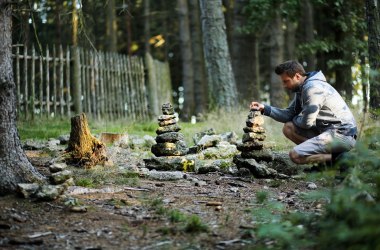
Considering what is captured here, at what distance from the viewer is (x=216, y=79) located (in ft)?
42.7

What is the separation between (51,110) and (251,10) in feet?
20.1

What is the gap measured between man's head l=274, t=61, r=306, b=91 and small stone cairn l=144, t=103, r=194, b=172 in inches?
64.3

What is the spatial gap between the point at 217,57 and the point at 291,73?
6975 millimetres

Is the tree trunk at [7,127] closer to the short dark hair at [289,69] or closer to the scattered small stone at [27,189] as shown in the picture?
the scattered small stone at [27,189]

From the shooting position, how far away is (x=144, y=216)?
4.25 metres

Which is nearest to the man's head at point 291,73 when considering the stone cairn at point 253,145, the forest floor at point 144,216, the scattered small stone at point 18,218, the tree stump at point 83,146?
the stone cairn at point 253,145

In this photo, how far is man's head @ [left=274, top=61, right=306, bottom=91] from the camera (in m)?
6.16

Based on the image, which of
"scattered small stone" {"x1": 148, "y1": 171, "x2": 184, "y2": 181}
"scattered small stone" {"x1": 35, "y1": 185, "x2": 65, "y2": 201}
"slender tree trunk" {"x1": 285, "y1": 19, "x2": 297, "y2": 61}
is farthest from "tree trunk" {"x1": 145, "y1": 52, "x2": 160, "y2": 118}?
"scattered small stone" {"x1": 35, "y1": 185, "x2": 65, "y2": 201}

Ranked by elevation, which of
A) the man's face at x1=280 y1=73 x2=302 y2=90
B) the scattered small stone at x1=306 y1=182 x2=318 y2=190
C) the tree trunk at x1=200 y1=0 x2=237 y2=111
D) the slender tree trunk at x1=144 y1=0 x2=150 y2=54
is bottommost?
the scattered small stone at x1=306 y1=182 x2=318 y2=190

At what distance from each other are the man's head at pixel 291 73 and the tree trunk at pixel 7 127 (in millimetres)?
3214

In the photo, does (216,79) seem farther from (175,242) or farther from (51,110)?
(175,242)

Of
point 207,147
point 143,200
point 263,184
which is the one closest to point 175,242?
point 143,200

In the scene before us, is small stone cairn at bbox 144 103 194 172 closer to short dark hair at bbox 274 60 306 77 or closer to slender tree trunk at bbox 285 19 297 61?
short dark hair at bbox 274 60 306 77

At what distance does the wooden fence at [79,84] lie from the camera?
11.7 m
